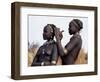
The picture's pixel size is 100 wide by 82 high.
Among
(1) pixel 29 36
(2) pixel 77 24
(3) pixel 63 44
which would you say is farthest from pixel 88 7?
(1) pixel 29 36

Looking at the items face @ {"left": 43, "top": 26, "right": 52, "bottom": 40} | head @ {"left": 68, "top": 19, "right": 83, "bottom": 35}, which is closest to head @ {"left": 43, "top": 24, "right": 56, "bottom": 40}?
face @ {"left": 43, "top": 26, "right": 52, "bottom": 40}

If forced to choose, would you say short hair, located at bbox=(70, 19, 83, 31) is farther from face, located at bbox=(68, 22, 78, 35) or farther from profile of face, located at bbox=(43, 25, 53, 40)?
profile of face, located at bbox=(43, 25, 53, 40)

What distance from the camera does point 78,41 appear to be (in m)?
1.41

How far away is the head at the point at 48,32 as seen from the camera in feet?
4.35

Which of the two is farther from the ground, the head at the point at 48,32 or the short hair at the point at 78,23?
the short hair at the point at 78,23

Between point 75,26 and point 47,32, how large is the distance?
174 mm

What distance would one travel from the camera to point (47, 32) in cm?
133

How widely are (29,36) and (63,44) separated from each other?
0.65 ft

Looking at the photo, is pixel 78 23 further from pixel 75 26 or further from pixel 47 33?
pixel 47 33

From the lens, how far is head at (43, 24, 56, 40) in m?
1.33

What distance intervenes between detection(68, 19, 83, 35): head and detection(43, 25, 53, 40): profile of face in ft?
0.37

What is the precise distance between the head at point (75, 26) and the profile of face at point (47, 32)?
0.37 ft

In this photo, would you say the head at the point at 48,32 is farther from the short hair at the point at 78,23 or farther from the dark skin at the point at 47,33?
the short hair at the point at 78,23

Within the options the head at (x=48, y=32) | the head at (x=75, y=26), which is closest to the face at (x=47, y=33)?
the head at (x=48, y=32)
